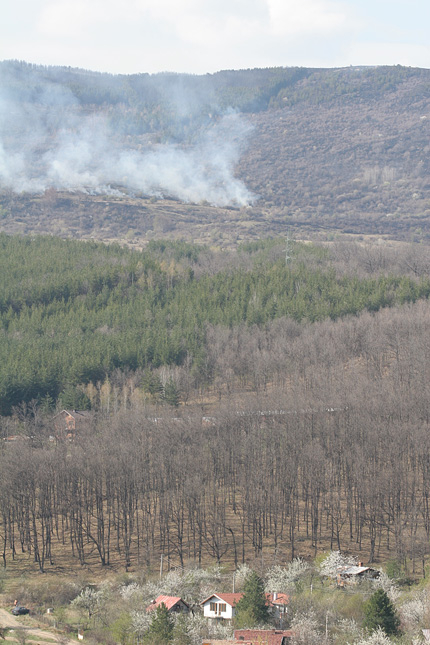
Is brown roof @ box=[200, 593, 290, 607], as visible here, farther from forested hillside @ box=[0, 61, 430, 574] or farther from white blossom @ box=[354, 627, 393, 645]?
forested hillside @ box=[0, 61, 430, 574]

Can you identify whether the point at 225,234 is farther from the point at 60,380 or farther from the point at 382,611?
the point at 382,611

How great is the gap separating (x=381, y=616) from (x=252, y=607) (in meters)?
5.68

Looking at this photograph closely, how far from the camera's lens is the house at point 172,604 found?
4372 centimetres

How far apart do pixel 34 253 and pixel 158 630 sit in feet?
320

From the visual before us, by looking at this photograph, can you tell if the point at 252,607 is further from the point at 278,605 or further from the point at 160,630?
the point at 160,630

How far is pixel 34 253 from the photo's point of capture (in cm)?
13250

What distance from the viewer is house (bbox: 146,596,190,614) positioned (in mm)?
43719

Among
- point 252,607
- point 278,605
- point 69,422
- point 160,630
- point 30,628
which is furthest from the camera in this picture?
point 69,422

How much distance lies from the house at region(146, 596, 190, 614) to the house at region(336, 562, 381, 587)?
27.9ft

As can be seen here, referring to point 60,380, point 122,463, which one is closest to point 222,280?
point 60,380

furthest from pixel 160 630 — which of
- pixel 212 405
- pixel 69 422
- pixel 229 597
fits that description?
pixel 212 405

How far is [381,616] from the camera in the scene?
39.6 metres

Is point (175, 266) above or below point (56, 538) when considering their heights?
above

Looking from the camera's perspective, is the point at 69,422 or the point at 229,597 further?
the point at 69,422
